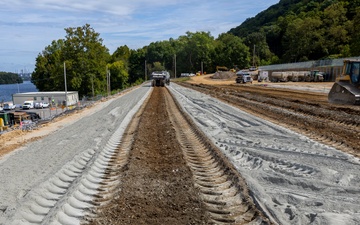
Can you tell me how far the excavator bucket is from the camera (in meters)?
16.9

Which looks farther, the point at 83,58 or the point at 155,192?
the point at 83,58

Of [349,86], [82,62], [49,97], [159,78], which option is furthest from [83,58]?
[349,86]

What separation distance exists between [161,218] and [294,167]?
12.2ft

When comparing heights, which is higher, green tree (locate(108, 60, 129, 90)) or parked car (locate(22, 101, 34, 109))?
green tree (locate(108, 60, 129, 90))

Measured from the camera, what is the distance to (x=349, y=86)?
17531 mm

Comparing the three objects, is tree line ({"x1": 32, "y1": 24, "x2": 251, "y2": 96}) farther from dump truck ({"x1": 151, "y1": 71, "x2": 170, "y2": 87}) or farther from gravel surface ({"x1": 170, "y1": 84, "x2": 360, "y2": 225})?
gravel surface ({"x1": 170, "y1": 84, "x2": 360, "y2": 225})

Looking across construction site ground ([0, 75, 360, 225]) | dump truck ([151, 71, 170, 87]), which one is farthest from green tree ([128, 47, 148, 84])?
construction site ground ([0, 75, 360, 225])

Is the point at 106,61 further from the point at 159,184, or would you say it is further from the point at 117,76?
the point at 159,184

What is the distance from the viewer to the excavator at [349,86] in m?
17.1

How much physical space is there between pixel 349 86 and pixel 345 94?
55 cm

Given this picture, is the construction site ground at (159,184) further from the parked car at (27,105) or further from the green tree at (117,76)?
the green tree at (117,76)

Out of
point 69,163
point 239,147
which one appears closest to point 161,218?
point 69,163

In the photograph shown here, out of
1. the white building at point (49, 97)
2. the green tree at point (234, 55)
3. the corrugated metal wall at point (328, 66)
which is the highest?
the green tree at point (234, 55)

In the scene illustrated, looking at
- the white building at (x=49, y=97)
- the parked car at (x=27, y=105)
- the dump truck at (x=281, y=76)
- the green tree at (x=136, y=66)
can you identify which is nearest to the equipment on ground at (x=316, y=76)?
the dump truck at (x=281, y=76)
